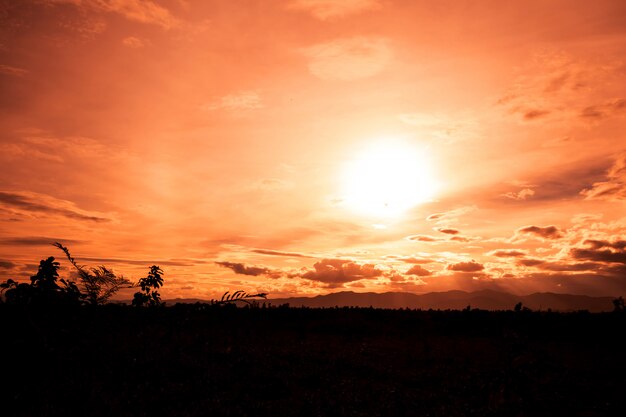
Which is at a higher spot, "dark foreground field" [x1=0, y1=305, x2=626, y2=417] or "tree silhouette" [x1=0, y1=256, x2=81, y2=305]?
"tree silhouette" [x1=0, y1=256, x2=81, y2=305]

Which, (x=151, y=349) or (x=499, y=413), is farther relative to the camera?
(x=151, y=349)

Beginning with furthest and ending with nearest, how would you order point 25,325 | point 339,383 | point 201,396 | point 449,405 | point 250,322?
point 250,322
point 339,383
point 449,405
point 201,396
point 25,325

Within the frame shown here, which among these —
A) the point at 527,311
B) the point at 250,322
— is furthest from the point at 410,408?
the point at 527,311

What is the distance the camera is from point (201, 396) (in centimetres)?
910

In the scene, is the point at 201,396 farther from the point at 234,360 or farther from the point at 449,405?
the point at 449,405

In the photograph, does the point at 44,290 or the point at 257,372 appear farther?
the point at 257,372

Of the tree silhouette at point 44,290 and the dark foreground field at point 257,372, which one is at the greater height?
the tree silhouette at point 44,290

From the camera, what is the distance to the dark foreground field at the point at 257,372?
315 inches

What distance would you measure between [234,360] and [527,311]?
17.4 meters

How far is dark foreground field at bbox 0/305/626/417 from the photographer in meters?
8.01

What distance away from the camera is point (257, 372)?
1095cm

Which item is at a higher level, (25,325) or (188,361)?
(25,325)

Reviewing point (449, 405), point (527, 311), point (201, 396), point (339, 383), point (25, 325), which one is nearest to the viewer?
point (25, 325)

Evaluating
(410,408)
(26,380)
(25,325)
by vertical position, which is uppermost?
(25,325)
